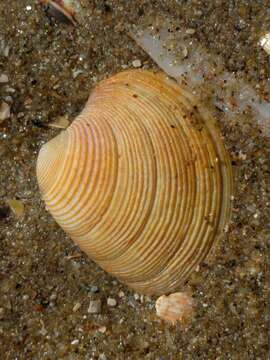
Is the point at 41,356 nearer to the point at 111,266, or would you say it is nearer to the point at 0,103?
the point at 111,266

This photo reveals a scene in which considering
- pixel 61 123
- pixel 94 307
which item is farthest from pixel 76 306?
pixel 61 123

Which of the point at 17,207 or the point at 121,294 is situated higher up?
the point at 121,294

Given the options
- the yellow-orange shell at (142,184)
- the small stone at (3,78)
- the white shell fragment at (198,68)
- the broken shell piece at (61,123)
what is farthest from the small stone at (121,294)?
the small stone at (3,78)

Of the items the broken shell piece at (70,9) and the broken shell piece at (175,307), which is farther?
the broken shell piece at (70,9)

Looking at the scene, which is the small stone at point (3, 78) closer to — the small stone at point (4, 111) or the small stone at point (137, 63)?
the small stone at point (4, 111)

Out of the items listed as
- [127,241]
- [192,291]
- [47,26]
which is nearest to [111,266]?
[127,241]

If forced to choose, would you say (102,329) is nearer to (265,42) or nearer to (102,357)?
(102,357)
